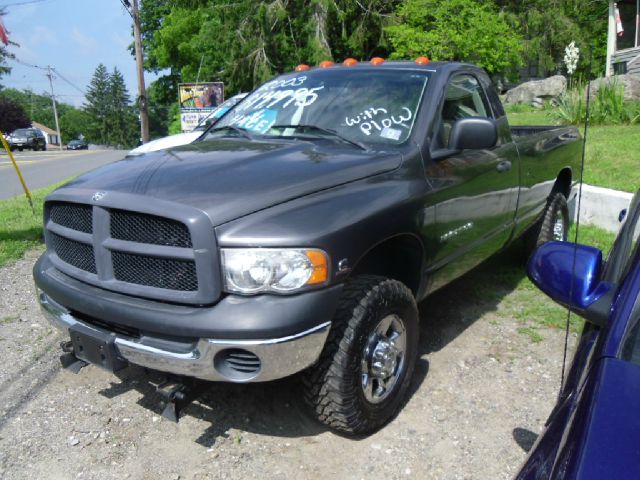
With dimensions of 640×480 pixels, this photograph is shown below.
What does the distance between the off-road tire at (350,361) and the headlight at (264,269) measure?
1.15 ft

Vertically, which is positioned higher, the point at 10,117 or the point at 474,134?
the point at 10,117

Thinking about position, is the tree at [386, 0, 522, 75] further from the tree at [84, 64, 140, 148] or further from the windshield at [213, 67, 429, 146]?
the tree at [84, 64, 140, 148]

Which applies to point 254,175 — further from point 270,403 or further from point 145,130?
point 145,130

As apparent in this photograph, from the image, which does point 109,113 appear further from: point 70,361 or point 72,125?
point 70,361

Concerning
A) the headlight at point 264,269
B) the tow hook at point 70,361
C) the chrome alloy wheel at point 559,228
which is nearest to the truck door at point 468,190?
the headlight at point 264,269

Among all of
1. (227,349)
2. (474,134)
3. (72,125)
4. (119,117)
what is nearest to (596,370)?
(227,349)

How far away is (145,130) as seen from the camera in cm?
2291

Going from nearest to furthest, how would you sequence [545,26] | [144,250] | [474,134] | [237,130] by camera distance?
[144,250] → [474,134] → [237,130] → [545,26]

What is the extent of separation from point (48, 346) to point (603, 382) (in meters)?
3.82

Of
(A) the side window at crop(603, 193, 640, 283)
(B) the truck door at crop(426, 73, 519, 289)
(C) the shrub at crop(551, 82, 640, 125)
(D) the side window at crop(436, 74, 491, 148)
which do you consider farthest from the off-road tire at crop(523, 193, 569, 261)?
(C) the shrub at crop(551, 82, 640, 125)

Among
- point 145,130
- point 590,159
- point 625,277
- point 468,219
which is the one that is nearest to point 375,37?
point 145,130

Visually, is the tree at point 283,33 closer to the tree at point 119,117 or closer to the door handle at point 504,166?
the door handle at point 504,166

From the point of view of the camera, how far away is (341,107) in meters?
3.78

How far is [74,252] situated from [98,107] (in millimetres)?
115272
